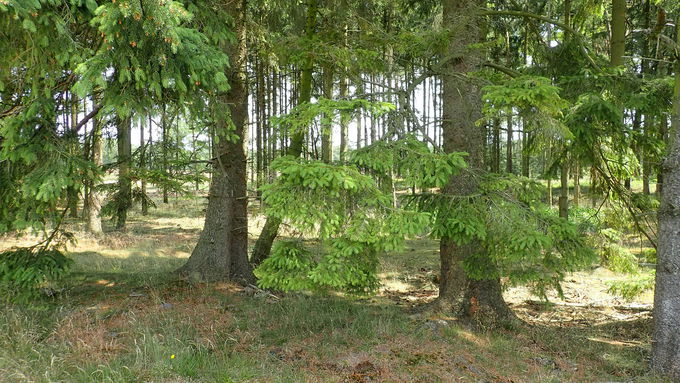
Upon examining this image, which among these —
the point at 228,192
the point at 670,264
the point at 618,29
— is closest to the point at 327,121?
the point at 228,192

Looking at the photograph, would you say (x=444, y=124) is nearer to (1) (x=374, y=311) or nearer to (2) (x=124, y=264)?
(1) (x=374, y=311)

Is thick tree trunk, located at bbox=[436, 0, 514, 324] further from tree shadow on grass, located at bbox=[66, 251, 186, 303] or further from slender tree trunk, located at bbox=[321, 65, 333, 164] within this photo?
tree shadow on grass, located at bbox=[66, 251, 186, 303]

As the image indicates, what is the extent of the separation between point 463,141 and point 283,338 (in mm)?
4487

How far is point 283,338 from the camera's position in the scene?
6617 millimetres

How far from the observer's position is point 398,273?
500 inches

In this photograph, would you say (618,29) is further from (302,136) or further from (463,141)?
(302,136)

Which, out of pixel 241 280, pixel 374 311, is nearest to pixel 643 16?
pixel 374 311

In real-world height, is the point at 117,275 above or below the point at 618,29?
below

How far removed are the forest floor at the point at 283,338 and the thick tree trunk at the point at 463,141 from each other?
515 millimetres

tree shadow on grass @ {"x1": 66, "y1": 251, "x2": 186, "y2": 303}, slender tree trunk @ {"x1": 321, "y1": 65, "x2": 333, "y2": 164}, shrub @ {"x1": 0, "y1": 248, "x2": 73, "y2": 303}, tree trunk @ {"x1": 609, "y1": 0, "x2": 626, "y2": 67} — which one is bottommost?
tree shadow on grass @ {"x1": 66, "y1": 251, "x2": 186, "y2": 303}

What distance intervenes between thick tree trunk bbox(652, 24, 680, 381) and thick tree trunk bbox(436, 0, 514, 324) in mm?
2236

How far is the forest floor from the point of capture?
510 centimetres

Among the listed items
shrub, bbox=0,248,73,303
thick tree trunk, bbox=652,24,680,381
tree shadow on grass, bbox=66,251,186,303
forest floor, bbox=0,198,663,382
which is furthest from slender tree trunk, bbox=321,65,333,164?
thick tree trunk, bbox=652,24,680,381

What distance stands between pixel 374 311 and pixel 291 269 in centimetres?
369
